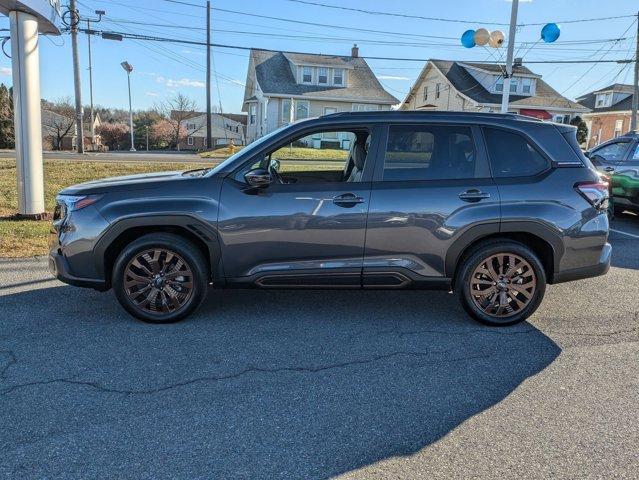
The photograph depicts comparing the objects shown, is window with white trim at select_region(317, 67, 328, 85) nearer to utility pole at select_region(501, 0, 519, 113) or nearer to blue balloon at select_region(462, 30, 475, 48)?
blue balloon at select_region(462, 30, 475, 48)

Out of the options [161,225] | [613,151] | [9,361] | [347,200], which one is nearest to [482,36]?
[613,151]

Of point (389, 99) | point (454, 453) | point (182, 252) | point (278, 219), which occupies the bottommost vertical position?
point (454, 453)

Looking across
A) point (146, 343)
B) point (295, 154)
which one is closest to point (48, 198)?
point (295, 154)

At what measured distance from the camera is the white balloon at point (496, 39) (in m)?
14.5

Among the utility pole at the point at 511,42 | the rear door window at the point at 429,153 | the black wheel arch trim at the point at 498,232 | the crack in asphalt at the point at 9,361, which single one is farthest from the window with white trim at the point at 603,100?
the crack in asphalt at the point at 9,361

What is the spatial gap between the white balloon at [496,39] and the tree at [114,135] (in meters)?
52.3

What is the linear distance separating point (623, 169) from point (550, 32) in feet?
16.3

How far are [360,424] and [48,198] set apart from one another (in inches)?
387

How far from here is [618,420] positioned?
3.31 meters

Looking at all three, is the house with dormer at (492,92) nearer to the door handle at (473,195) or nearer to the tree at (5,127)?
the tree at (5,127)

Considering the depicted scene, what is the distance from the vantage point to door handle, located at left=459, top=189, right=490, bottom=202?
4684mm

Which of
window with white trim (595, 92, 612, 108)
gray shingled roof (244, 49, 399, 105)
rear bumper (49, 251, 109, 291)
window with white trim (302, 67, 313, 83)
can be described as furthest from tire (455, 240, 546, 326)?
window with white trim (595, 92, 612, 108)

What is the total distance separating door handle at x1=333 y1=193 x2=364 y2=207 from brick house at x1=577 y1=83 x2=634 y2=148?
136 ft

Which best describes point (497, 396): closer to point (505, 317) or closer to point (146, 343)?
point (505, 317)
